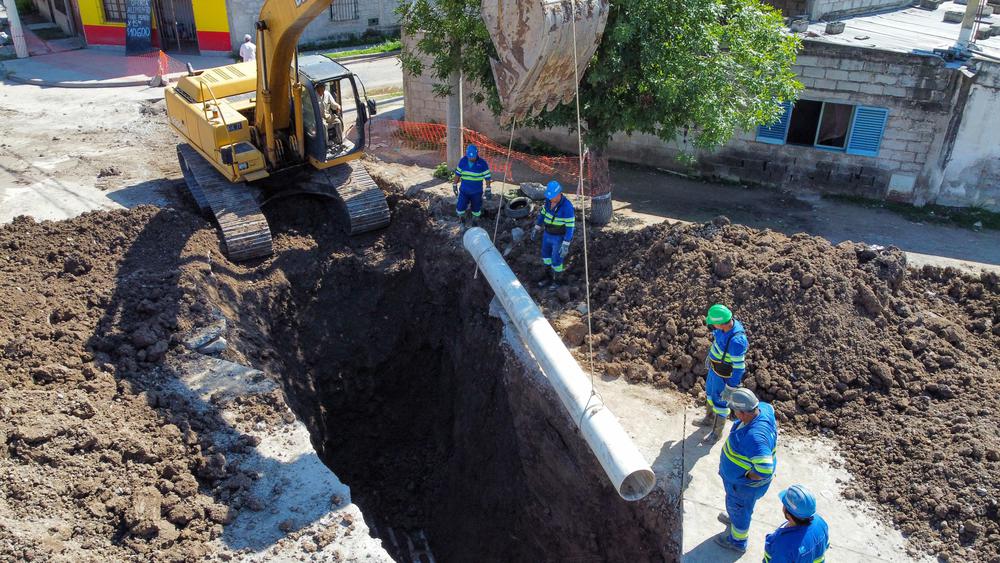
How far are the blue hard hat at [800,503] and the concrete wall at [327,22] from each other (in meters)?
19.9

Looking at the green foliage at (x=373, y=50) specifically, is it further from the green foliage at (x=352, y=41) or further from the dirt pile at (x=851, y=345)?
the dirt pile at (x=851, y=345)

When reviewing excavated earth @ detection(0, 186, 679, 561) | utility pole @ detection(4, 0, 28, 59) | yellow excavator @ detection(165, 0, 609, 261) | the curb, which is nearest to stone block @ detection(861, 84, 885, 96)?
yellow excavator @ detection(165, 0, 609, 261)

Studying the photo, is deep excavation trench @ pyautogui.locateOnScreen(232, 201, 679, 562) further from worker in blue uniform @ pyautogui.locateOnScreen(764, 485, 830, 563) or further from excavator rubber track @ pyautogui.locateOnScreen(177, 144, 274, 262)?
worker in blue uniform @ pyautogui.locateOnScreen(764, 485, 830, 563)

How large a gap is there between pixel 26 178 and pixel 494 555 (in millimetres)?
10973

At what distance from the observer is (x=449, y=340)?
11445 millimetres

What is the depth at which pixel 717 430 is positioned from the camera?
27.0 ft

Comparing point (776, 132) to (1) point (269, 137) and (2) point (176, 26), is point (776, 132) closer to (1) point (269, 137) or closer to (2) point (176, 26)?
(1) point (269, 137)

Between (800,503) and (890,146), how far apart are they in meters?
10.8

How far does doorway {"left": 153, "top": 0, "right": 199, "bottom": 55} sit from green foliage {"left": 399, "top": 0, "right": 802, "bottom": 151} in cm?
1468

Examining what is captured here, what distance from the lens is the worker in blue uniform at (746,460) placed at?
21.9ft

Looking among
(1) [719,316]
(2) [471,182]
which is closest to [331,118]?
(2) [471,182]

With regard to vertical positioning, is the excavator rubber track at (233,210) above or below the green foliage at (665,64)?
below

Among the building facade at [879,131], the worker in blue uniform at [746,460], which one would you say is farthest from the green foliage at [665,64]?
the worker in blue uniform at [746,460]

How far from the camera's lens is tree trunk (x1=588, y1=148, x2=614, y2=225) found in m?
12.2
